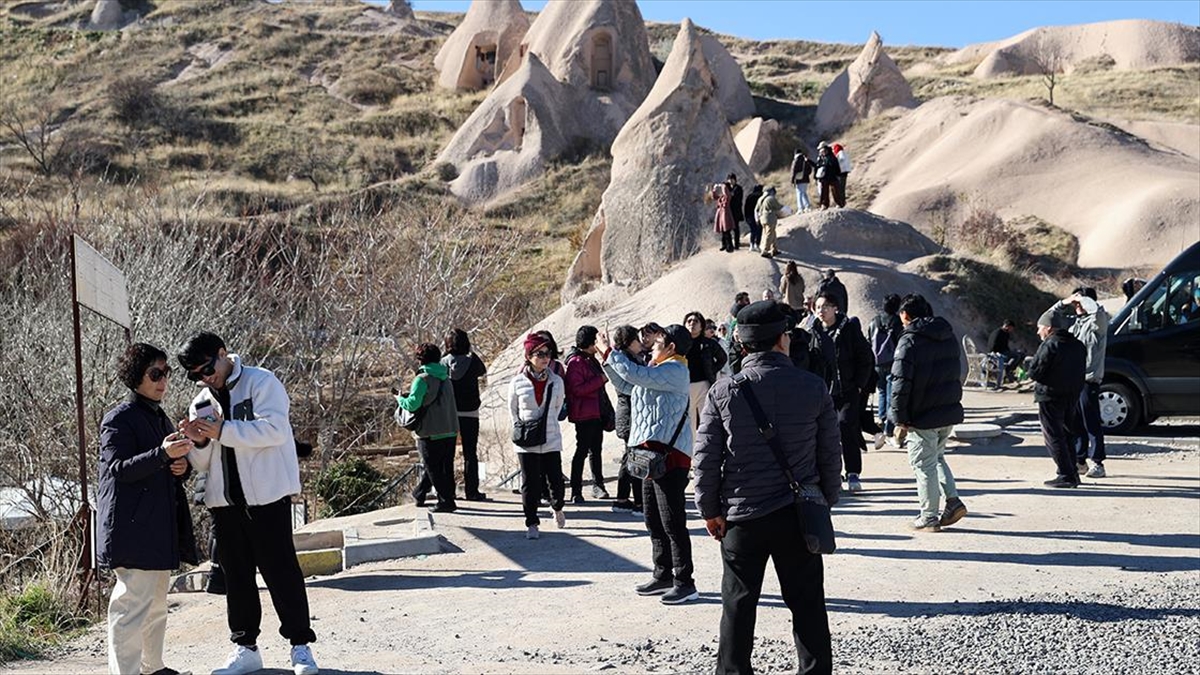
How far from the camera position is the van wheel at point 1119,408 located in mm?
16062

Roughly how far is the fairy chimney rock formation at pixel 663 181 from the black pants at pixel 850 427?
1439cm

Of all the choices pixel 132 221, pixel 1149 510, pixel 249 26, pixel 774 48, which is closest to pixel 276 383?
pixel 1149 510

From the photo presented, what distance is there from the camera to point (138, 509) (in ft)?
20.2

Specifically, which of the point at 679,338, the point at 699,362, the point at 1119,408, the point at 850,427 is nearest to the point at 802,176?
the point at 1119,408

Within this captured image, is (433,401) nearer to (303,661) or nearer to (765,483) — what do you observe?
(303,661)

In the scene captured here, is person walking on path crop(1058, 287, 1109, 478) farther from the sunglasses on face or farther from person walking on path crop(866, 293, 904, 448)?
the sunglasses on face

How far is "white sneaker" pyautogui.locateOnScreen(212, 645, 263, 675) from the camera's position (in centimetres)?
654

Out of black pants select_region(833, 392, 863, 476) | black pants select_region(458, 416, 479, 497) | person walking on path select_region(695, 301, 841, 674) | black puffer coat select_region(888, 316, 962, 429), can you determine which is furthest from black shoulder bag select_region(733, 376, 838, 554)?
black pants select_region(458, 416, 479, 497)

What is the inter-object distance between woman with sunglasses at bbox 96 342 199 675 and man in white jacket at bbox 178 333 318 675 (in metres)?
0.19

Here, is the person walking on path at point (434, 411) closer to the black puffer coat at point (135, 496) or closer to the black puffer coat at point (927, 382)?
the black puffer coat at point (927, 382)

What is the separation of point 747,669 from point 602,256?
872 inches

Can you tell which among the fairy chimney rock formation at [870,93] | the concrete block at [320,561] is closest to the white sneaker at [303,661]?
the concrete block at [320,561]

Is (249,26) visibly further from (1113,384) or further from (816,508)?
(816,508)

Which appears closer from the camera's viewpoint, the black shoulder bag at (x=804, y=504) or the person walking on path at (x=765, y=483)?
the black shoulder bag at (x=804, y=504)
